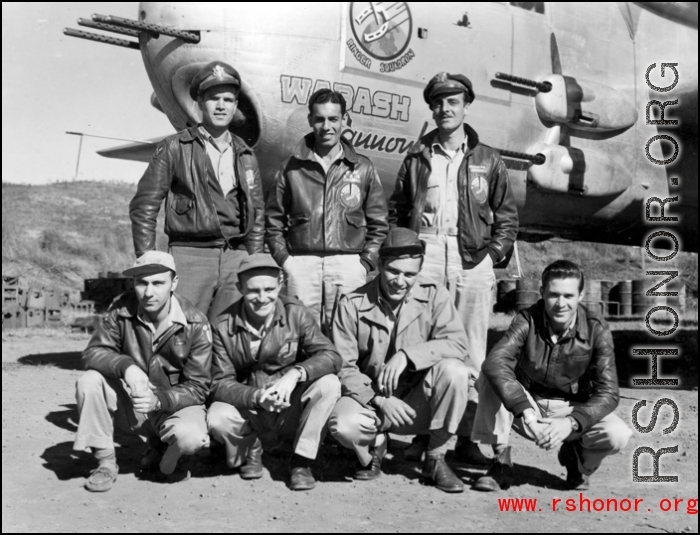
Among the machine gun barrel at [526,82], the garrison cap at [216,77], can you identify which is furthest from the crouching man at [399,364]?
the machine gun barrel at [526,82]

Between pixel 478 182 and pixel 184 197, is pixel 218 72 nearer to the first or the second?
pixel 184 197

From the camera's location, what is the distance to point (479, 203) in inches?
183

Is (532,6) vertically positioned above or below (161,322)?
above

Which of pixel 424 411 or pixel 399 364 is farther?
pixel 424 411

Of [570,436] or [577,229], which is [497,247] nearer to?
[570,436]

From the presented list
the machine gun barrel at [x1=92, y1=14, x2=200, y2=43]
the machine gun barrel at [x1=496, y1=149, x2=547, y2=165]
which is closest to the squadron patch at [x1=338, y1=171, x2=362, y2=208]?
the machine gun barrel at [x1=92, y1=14, x2=200, y2=43]

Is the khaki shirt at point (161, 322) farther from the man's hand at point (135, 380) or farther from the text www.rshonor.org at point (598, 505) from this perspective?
the text www.rshonor.org at point (598, 505)

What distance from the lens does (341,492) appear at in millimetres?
3652

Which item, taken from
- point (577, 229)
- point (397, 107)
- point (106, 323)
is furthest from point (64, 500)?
point (577, 229)

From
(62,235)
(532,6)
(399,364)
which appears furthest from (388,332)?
(62,235)

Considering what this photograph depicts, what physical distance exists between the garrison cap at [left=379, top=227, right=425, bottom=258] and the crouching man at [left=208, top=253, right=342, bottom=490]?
1.86 feet

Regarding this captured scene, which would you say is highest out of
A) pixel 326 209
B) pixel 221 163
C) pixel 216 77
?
pixel 216 77

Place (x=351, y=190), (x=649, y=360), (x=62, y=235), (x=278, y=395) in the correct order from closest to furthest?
(x=278, y=395) → (x=351, y=190) → (x=649, y=360) → (x=62, y=235)

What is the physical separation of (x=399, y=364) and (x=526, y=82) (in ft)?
13.4
